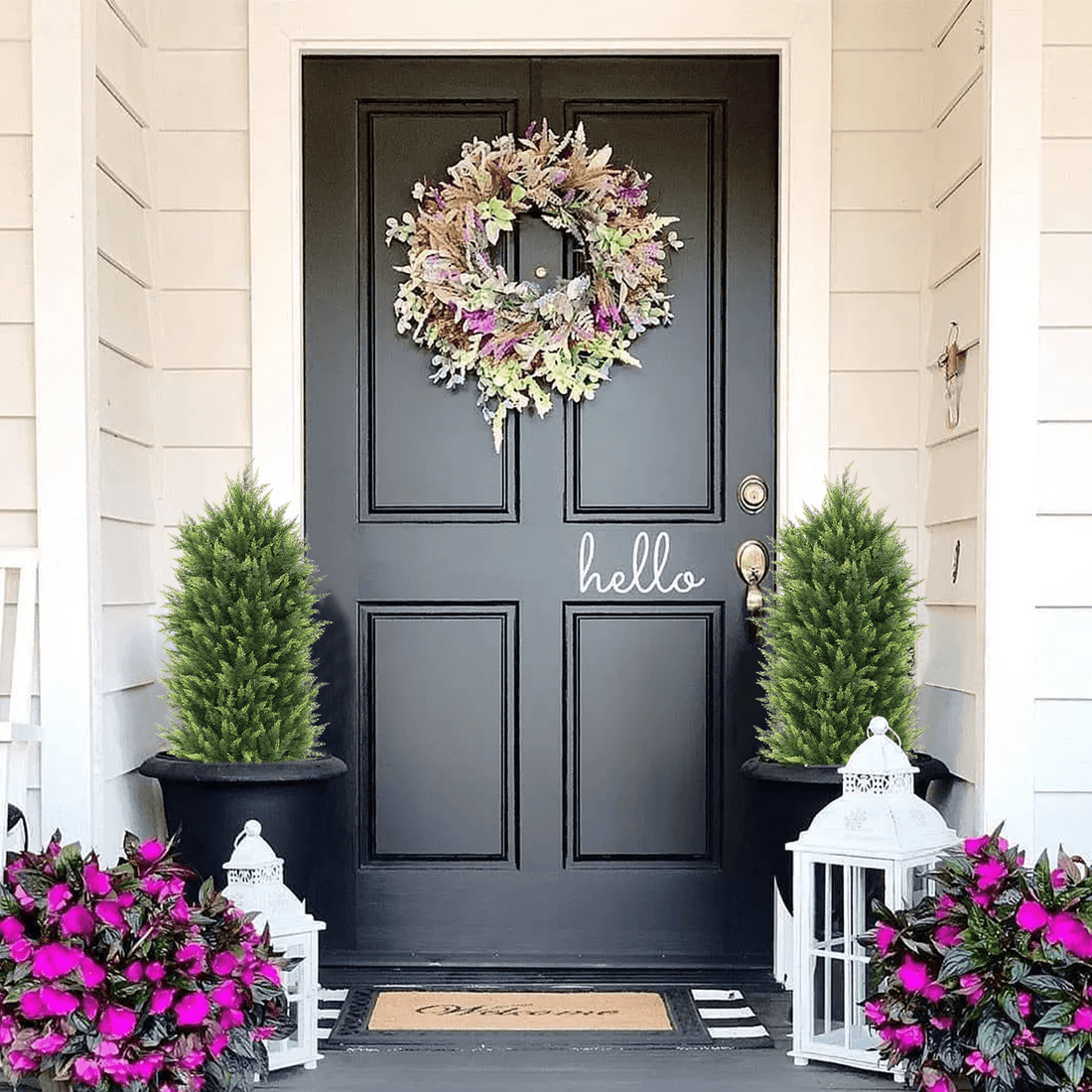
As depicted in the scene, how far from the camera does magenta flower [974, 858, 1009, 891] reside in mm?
2172

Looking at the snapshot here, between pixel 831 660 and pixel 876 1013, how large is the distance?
0.66 metres

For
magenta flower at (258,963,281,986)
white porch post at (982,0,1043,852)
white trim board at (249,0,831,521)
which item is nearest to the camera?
magenta flower at (258,963,281,986)

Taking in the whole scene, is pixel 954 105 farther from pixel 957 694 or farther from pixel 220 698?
pixel 220 698

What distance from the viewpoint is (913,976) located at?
2170 millimetres

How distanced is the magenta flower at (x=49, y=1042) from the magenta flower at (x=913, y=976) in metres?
1.24

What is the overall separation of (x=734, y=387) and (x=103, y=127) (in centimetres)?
138

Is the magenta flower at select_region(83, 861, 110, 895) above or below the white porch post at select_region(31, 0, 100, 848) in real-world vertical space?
below

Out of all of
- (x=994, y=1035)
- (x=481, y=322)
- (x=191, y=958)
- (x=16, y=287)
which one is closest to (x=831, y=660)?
(x=994, y=1035)

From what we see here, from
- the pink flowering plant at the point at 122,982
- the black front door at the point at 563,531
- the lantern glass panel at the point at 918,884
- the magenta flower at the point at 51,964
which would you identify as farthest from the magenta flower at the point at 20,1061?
the lantern glass panel at the point at 918,884

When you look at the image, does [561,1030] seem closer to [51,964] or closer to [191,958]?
[191,958]

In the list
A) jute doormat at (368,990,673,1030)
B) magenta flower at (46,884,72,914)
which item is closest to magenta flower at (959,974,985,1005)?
jute doormat at (368,990,673,1030)

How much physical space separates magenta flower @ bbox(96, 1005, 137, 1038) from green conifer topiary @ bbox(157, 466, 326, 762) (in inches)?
27.4

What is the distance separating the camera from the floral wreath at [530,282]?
9.92 ft

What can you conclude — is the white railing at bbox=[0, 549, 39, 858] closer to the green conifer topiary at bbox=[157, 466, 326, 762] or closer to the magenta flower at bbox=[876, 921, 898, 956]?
the green conifer topiary at bbox=[157, 466, 326, 762]
